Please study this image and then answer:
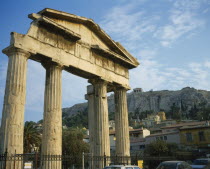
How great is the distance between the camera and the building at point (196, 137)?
40.2 meters

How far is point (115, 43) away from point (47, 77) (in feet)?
22.5

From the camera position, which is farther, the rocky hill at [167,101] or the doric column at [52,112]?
the rocky hill at [167,101]

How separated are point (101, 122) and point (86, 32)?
642 cm

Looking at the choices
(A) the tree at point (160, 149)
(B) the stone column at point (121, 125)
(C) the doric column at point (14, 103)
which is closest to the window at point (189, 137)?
(A) the tree at point (160, 149)

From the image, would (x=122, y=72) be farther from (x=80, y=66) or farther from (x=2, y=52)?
(x=2, y=52)

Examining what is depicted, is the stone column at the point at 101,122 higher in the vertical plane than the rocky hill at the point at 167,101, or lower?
lower

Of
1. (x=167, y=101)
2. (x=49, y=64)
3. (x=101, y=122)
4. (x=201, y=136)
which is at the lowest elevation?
(x=201, y=136)

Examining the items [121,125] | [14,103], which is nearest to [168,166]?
[121,125]

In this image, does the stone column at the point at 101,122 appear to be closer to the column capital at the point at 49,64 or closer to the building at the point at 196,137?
the column capital at the point at 49,64

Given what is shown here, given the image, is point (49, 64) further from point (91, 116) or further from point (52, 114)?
point (91, 116)

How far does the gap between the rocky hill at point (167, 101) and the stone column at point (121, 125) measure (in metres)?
103

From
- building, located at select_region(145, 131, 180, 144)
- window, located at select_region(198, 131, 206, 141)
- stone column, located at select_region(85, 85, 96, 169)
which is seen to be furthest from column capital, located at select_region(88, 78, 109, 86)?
building, located at select_region(145, 131, 180, 144)

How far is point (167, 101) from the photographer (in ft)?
504

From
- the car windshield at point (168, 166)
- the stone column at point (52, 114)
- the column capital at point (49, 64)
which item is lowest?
the car windshield at point (168, 166)
